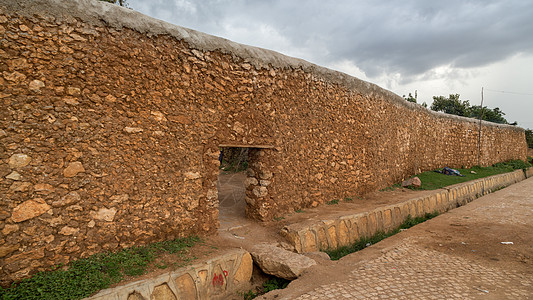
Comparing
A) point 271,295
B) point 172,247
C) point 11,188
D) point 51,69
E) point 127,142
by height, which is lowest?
point 271,295

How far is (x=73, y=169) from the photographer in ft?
11.5

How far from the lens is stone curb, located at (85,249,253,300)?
3.19 m

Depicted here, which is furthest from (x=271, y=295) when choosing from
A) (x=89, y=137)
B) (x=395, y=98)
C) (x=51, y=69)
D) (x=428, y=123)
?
(x=428, y=123)

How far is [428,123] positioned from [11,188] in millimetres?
13291

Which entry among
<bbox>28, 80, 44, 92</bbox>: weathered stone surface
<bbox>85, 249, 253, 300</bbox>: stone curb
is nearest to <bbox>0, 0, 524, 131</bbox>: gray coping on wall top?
<bbox>28, 80, 44, 92</bbox>: weathered stone surface

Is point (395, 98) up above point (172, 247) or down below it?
above

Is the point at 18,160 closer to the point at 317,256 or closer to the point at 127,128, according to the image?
the point at 127,128

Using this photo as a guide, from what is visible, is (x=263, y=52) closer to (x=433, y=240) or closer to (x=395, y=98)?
(x=433, y=240)

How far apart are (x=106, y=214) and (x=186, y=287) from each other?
4.37 ft

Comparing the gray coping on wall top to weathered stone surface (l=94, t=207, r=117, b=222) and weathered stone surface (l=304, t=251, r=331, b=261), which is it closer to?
weathered stone surface (l=94, t=207, r=117, b=222)

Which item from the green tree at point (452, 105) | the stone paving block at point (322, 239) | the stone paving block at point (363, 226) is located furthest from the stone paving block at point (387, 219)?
the green tree at point (452, 105)

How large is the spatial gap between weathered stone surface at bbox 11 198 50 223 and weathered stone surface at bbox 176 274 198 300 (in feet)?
5.49

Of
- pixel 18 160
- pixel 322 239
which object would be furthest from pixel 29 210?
pixel 322 239

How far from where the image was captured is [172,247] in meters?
4.15
